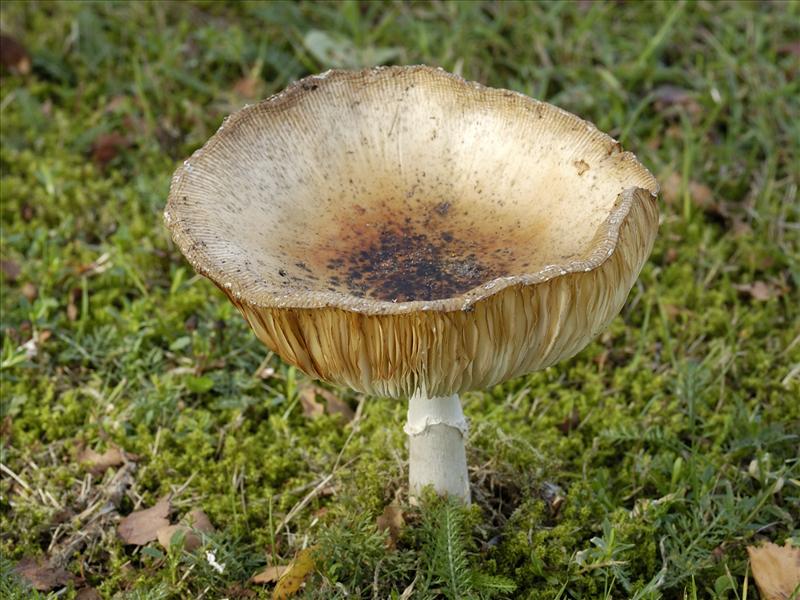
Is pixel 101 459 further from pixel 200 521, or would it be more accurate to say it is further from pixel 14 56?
pixel 14 56

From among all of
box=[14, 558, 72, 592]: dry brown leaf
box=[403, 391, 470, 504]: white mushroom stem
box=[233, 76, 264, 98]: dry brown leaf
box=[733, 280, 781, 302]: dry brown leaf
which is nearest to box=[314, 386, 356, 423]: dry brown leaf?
box=[403, 391, 470, 504]: white mushroom stem

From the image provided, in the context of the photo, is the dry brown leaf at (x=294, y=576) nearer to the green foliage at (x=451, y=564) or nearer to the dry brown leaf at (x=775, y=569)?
the green foliage at (x=451, y=564)

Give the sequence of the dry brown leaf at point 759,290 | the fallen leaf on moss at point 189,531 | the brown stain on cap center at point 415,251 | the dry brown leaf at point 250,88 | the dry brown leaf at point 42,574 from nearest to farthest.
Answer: the brown stain on cap center at point 415,251 → the dry brown leaf at point 42,574 → the fallen leaf on moss at point 189,531 → the dry brown leaf at point 759,290 → the dry brown leaf at point 250,88

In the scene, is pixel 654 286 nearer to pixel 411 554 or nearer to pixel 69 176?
pixel 411 554

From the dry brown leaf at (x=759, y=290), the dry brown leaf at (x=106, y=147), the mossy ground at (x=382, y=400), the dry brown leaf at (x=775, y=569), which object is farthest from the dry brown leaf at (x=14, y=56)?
the dry brown leaf at (x=775, y=569)

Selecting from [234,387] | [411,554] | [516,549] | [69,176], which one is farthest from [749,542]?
[69,176]

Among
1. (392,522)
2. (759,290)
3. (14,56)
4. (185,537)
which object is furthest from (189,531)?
(14,56)
